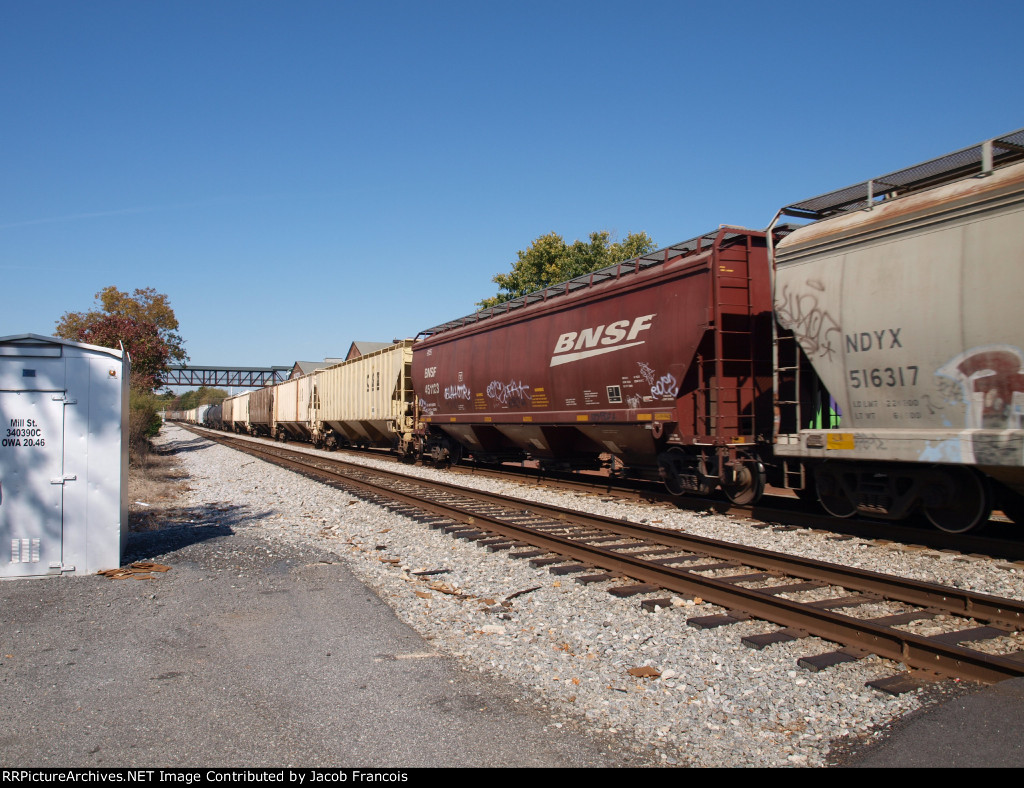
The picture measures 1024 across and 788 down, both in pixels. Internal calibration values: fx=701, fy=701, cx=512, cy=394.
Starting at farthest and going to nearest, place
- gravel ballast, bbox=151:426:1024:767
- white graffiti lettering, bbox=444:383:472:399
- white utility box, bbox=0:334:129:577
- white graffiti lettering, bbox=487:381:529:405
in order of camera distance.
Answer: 1. white graffiti lettering, bbox=444:383:472:399
2. white graffiti lettering, bbox=487:381:529:405
3. white utility box, bbox=0:334:129:577
4. gravel ballast, bbox=151:426:1024:767

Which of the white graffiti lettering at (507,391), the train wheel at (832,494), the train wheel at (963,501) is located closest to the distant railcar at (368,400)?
the white graffiti lettering at (507,391)

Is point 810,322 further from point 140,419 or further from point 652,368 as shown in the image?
point 140,419

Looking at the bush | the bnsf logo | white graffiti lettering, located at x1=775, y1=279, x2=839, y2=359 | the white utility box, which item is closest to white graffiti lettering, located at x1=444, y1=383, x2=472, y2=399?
the bnsf logo

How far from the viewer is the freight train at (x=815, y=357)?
6688 millimetres

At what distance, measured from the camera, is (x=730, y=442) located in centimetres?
974

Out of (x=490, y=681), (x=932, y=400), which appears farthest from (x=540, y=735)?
(x=932, y=400)

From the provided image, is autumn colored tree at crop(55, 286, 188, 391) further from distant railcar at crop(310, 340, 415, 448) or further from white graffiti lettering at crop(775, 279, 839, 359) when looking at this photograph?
white graffiti lettering at crop(775, 279, 839, 359)

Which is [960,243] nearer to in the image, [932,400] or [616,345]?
[932,400]

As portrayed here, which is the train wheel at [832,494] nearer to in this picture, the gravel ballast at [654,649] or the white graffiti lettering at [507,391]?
the gravel ballast at [654,649]

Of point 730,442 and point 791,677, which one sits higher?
point 730,442

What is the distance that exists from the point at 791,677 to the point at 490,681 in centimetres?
183

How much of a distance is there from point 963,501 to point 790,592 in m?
3.15

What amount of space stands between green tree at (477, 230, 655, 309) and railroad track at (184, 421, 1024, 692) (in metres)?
31.2

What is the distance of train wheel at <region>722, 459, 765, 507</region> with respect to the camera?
9945mm
